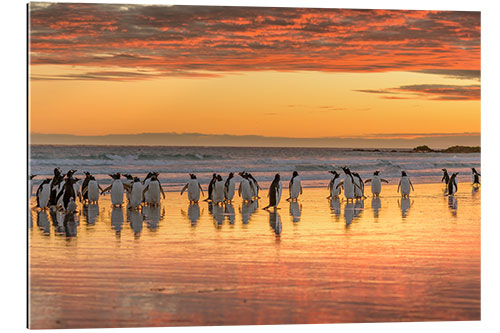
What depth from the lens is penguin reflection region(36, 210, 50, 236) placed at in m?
11.9

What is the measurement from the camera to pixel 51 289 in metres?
8.28

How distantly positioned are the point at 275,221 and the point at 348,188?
5.16 metres

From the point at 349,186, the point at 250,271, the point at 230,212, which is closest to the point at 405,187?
the point at 349,186

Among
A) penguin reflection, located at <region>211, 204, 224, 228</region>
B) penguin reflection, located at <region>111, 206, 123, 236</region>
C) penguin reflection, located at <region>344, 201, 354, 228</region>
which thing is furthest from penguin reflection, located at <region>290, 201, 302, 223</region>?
penguin reflection, located at <region>111, 206, 123, 236</region>

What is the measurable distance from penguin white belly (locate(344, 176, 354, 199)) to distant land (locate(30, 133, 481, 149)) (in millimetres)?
6218

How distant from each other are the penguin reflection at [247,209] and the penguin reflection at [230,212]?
0.52 feet

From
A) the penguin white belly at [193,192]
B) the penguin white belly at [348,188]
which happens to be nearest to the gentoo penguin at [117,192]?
the penguin white belly at [193,192]

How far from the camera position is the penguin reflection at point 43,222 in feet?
39.0

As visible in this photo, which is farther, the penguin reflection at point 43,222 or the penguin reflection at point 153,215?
the penguin reflection at point 153,215

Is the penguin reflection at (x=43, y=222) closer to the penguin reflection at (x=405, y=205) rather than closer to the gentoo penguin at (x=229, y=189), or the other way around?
A: the gentoo penguin at (x=229, y=189)

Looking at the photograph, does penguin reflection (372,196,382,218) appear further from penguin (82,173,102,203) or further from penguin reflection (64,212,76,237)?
penguin (82,173,102,203)

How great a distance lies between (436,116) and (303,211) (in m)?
4.62
